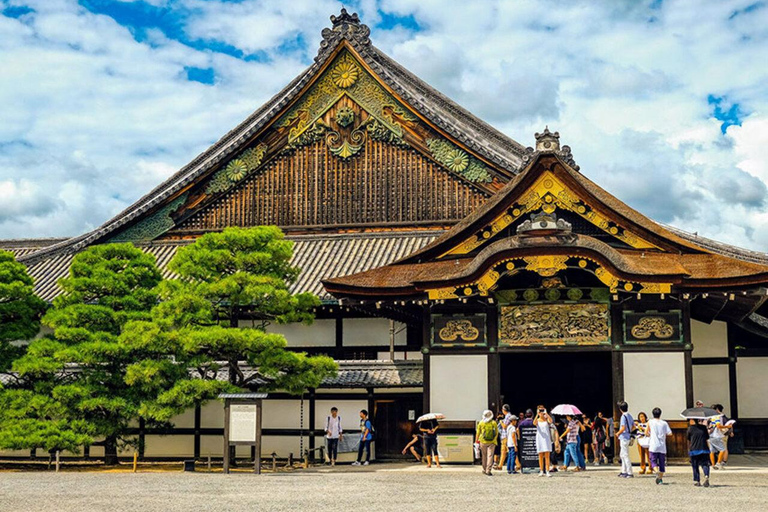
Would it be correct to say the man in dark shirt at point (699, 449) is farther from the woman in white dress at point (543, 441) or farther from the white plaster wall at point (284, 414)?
the white plaster wall at point (284, 414)

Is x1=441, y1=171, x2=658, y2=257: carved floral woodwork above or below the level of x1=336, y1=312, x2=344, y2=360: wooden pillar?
above

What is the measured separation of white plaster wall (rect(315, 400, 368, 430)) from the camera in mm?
27375

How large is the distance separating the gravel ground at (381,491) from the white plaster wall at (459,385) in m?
2.06

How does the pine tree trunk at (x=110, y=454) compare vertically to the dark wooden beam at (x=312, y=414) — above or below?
below

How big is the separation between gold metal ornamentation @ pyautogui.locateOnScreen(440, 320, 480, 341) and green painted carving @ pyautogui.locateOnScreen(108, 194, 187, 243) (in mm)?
13291

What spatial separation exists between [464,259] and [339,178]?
981 centimetres

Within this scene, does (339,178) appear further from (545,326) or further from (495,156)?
(545,326)

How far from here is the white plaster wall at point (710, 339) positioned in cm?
2753

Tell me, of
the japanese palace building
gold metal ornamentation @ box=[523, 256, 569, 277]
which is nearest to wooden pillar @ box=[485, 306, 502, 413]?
the japanese palace building

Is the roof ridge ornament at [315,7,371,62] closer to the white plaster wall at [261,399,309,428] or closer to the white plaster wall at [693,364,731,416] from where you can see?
the white plaster wall at [261,399,309,428]

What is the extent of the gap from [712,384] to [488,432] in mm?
9770

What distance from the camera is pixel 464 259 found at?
78.5 ft

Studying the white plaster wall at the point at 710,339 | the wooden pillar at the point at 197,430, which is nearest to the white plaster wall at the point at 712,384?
the white plaster wall at the point at 710,339

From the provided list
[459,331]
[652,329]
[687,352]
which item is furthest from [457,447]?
[687,352]
